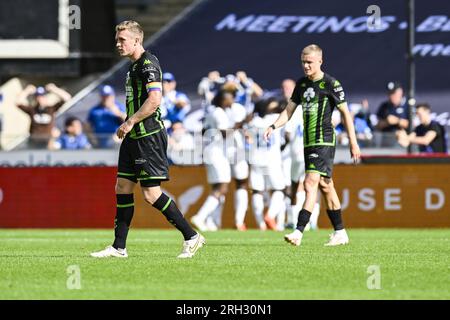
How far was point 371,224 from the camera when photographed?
21.4 m

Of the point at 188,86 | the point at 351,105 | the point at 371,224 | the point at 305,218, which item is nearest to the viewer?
the point at 305,218

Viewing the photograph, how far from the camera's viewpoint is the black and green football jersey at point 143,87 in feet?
40.9

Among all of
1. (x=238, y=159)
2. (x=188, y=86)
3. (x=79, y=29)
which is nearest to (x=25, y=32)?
(x=79, y=29)

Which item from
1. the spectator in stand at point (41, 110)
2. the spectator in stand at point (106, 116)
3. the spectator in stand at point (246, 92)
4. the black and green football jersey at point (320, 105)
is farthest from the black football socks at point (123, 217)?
the spectator in stand at point (41, 110)

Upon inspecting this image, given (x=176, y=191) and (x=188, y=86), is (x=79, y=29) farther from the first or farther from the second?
(x=176, y=191)

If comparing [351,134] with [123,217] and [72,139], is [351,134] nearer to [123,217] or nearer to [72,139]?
[123,217]

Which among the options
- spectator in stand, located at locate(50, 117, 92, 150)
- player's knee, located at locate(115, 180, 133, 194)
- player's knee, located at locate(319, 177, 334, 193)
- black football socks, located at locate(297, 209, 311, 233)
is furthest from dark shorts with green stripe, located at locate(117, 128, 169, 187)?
spectator in stand, located at locate(50, 117, 92, 150)

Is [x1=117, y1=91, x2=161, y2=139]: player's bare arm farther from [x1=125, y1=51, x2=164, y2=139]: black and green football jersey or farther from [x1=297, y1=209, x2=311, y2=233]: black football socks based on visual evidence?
[x1=297, y1=209, x2=311, y2=233]: black football socks

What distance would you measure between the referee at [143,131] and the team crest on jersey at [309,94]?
2.69m

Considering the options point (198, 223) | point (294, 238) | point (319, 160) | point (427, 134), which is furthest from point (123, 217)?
point (427, 134)

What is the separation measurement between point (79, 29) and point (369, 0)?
6436 mm

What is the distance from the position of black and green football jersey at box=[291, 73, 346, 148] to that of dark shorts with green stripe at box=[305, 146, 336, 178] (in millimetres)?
68

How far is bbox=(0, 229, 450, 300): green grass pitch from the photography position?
985cm

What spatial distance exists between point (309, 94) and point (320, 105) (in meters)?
0.18
